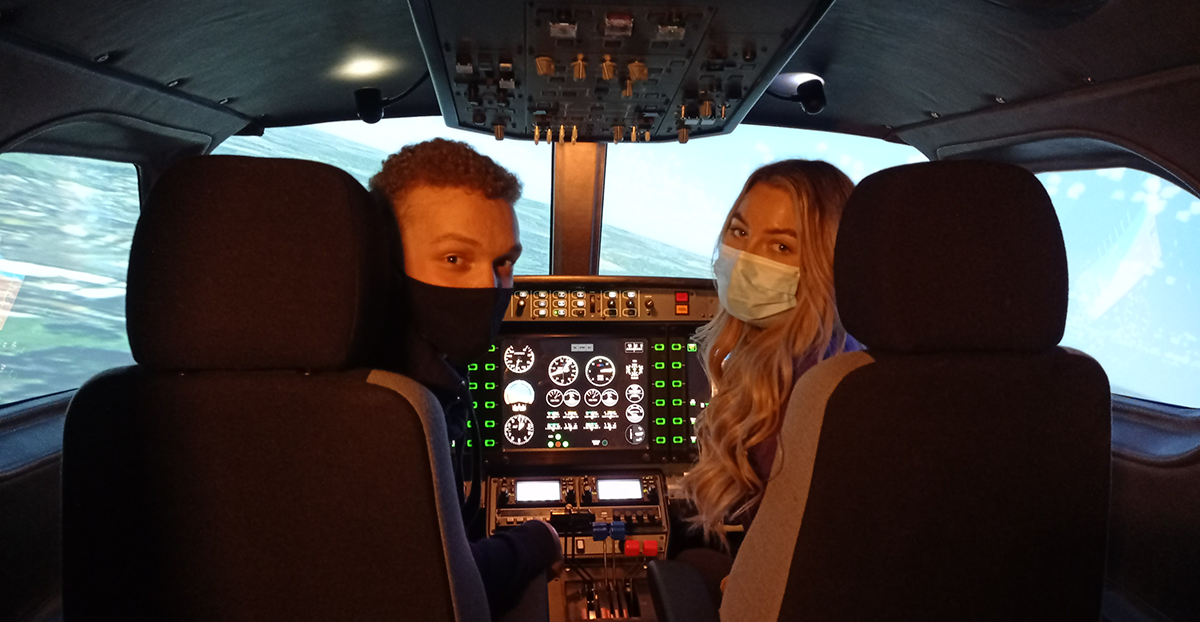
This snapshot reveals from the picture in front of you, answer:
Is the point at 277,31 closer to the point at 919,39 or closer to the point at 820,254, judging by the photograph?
the point at 820,254

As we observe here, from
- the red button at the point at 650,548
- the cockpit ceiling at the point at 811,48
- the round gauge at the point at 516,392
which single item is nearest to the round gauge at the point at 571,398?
the round gauge at the point at 516,392

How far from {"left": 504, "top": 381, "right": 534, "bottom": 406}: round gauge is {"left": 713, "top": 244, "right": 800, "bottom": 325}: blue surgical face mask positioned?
3.56ft

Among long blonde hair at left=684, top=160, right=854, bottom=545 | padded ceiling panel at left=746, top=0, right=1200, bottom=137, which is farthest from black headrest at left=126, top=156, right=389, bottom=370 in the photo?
padded ceiling panel at left=746, top=0, right=1200, bottom=137

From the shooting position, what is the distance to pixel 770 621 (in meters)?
0.96

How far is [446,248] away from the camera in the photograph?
3.88 ft

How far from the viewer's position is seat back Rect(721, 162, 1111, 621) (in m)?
0.92

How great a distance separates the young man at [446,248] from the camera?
1.18 meters

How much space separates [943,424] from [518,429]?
5.68 ft

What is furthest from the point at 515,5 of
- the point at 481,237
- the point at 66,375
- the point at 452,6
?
the point at 66,375

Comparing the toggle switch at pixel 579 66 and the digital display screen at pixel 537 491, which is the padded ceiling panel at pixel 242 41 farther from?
the digital display screen at pixel 537 491

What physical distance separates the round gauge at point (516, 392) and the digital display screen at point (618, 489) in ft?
1.31

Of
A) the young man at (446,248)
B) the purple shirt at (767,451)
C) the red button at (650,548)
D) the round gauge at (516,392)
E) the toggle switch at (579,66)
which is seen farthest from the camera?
the round gauge at (516,392)

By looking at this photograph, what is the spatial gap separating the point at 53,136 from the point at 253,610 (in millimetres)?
2342

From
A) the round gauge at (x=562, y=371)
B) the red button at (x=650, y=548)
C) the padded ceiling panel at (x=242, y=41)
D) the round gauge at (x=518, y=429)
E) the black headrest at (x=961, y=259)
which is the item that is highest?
the padded ceiling panel at (x=242, y=41)
